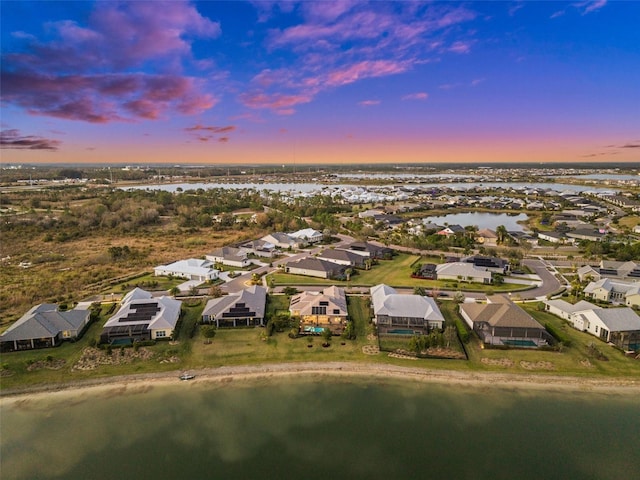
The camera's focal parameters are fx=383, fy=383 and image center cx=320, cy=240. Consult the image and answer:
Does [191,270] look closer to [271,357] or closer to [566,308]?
[271,357]

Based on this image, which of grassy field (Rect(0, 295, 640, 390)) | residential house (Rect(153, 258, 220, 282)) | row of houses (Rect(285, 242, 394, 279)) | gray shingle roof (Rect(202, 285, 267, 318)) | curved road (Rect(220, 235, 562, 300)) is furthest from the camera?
row of houses (Rect(285, 242, 394, 279))

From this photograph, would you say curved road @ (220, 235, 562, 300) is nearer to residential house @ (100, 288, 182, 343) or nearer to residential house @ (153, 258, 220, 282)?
residential house @ (153, 258, 220, 282)

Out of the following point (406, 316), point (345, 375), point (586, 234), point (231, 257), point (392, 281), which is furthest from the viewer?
point (586, 234)

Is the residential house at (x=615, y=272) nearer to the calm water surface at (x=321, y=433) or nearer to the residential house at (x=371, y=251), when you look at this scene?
the residential house at (x=371, y=251)

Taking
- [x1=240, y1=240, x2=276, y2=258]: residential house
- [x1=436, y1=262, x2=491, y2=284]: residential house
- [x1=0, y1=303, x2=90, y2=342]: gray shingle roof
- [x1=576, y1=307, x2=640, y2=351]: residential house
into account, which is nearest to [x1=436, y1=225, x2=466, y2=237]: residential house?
[x1=436, y1=262, x2=491, y2=284]: residential house

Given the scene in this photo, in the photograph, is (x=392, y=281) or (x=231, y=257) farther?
(x=231, y=257)

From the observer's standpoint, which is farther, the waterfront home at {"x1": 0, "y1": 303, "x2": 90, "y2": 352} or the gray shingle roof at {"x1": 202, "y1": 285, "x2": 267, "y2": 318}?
the gray shingle roof at {"x1": 202, "y1": 285, "x2": 267, "y2": 318}

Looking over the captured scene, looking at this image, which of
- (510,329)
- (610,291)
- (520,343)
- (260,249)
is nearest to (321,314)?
(510,329)
